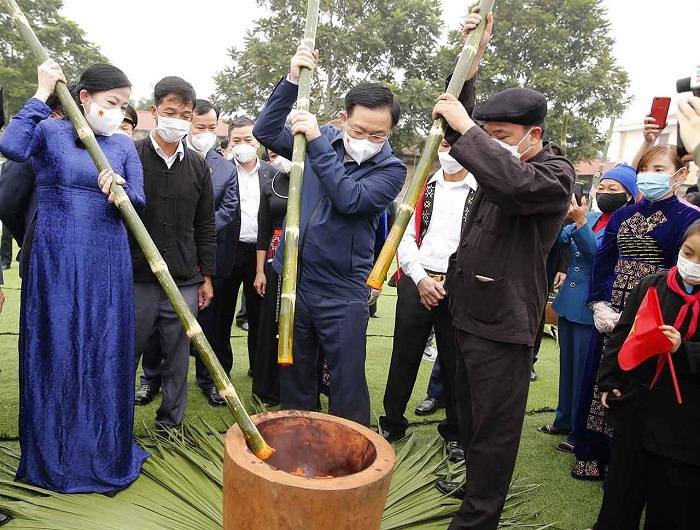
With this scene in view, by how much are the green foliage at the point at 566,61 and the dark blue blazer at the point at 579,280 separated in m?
14.9

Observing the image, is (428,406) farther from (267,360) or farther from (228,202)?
(228,202)

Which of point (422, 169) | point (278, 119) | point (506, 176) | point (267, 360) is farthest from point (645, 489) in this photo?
point (267, 360)

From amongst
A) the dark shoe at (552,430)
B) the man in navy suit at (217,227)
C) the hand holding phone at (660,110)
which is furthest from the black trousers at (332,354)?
the hand holding phone at (660,110)

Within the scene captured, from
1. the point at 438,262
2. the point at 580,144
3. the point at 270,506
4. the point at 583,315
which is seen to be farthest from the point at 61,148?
the point at 580,144

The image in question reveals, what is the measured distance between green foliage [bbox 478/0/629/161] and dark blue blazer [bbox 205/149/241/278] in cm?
1489

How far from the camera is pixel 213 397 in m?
3.97

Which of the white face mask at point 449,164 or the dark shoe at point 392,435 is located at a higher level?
the white face mask at point 449,164

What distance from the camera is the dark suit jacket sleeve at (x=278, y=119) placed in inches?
102

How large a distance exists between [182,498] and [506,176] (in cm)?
197

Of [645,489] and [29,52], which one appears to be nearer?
[645,489]

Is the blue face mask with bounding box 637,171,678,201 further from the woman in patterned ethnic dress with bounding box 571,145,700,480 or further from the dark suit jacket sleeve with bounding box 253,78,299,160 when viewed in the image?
the dark suit jacket sleeve with bounding box 253,78,299,160

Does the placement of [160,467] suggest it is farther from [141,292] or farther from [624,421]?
[624,421]

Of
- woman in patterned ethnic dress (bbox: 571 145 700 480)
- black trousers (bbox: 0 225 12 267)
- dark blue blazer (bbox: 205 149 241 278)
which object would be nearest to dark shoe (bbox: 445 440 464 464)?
woman in patterned ethnic dress (bbox: 571 145 700 480)

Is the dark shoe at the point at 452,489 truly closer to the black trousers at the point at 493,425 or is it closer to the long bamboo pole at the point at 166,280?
the black trousers at the point at 493,425
